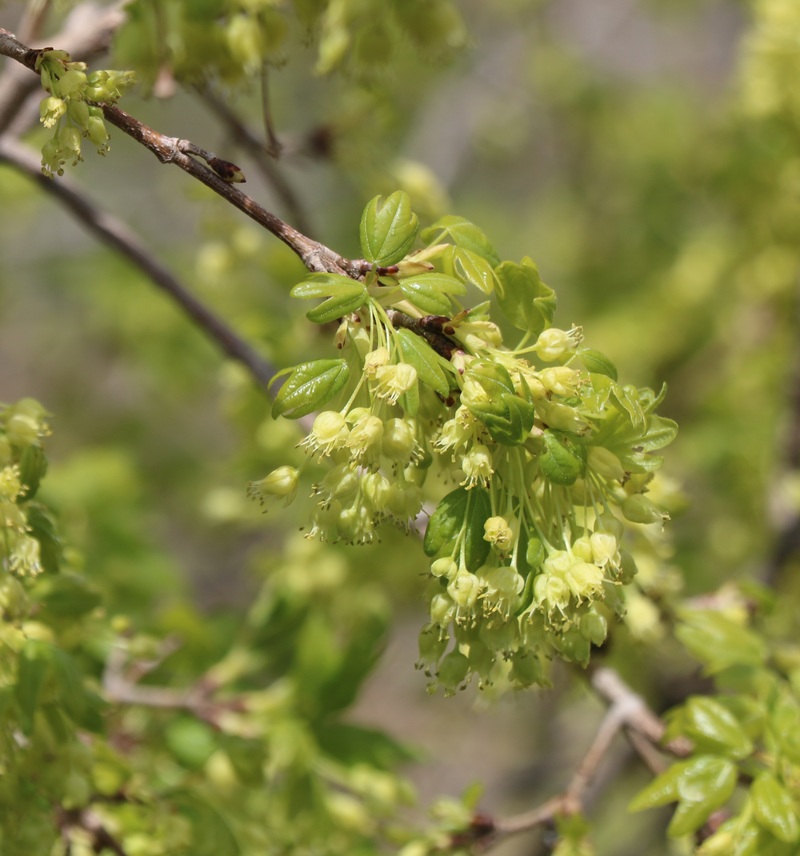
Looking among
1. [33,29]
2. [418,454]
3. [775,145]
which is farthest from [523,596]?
[775,145]

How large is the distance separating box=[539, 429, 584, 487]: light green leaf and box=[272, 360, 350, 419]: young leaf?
28 cm

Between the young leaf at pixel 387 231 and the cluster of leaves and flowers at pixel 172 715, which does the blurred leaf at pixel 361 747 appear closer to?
the cluster of leaves and flowers at pixel 172 715

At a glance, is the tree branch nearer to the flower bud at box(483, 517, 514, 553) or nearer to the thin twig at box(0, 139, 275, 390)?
the flower bud at box(483, 517, 514, 553)

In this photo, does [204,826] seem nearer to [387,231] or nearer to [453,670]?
[453,670]

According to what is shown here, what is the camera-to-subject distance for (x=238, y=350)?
6.82 feet

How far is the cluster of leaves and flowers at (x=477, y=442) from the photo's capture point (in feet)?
3.96

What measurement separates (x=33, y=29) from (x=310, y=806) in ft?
5.96

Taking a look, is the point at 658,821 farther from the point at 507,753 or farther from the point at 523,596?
the point at 523,596

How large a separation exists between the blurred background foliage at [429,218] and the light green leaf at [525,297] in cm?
89

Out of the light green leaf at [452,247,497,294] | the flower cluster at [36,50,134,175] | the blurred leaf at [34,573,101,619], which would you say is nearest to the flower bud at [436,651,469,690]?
the light green leaf at [452,247,497,294]

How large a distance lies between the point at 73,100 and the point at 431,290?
1.65 ft

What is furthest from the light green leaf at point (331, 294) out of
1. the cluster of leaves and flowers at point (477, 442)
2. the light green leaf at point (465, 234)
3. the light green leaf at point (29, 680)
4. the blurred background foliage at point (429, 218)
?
the blurred background foliage at point (429, 218)

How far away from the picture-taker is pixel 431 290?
1.23m

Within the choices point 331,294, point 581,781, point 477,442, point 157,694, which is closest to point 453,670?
point 477,442
